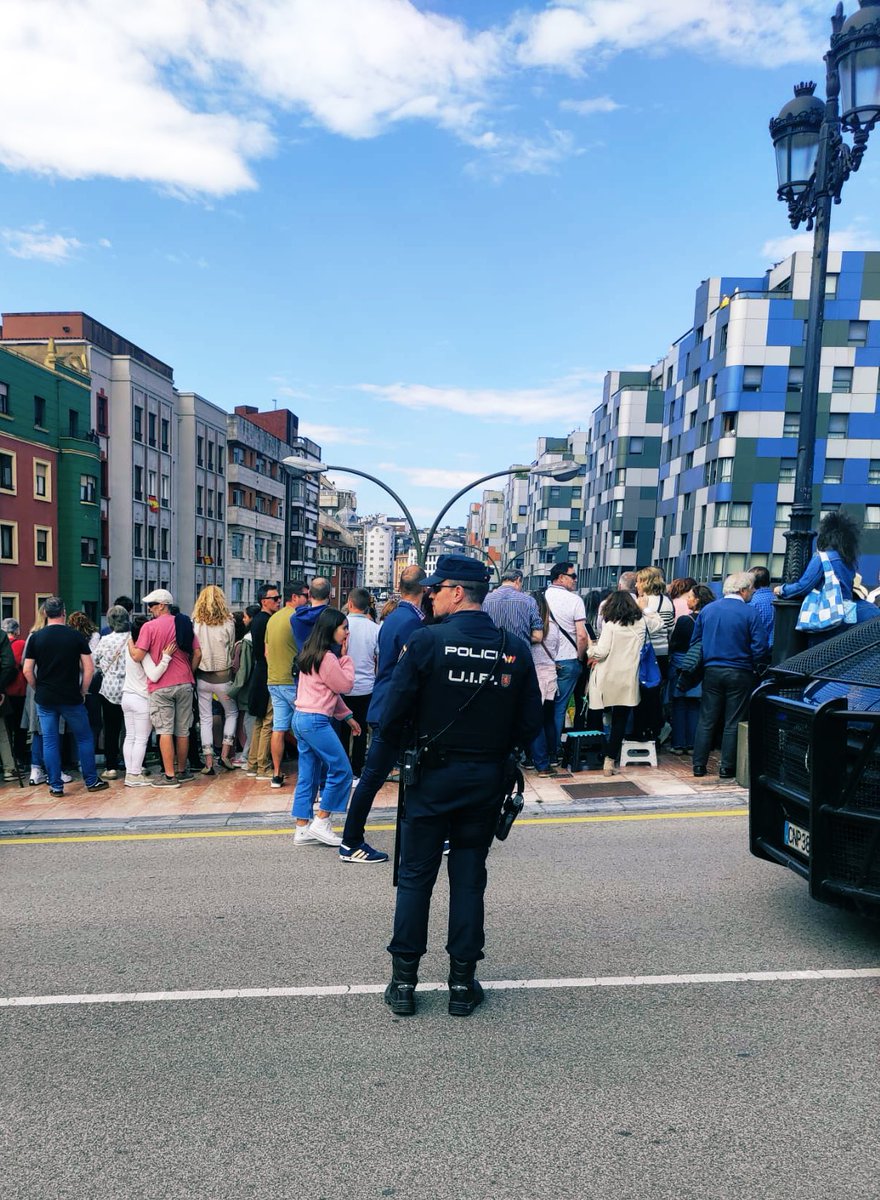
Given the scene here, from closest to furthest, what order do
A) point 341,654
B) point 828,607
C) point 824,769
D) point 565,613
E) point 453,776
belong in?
point 453,776, point 824,769, point 341,654, point 828,607, point 565,613

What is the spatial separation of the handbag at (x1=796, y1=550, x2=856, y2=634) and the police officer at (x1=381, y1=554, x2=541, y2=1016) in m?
4.80

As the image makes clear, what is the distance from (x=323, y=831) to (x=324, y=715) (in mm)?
883

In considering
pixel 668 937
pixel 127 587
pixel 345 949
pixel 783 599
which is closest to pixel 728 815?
pixel 783 599

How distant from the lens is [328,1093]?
10.6 feet

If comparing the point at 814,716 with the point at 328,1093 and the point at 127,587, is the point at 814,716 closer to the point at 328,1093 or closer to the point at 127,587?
the point at 328,1093

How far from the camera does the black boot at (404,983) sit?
3846 millimetres

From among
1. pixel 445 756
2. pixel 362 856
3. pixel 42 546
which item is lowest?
pixel 362 856

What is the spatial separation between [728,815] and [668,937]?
9.22ft

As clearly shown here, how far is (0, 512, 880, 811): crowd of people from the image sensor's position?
809 centimetres

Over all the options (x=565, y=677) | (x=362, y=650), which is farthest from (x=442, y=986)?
(x=565, y=677)

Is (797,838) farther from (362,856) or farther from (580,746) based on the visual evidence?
(580,746)

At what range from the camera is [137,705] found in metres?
8.62

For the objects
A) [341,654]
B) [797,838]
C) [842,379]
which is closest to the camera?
[797,838]

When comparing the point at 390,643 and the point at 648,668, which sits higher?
the point at 390,643
